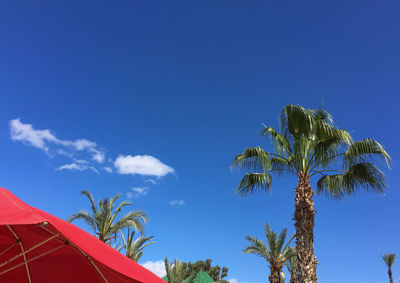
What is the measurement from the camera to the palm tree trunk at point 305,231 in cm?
1001

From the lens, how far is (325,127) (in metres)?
11.3

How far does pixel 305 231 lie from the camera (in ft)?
34.5

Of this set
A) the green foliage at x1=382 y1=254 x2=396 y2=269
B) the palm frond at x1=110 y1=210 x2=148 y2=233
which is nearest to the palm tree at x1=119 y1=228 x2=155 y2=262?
the palm frond at x1=110 y1=210 x2=148 y2=233

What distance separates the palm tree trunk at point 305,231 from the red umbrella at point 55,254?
8144mm

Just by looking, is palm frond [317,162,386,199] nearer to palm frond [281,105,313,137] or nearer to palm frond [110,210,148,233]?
palm frond [281,105,313,137]

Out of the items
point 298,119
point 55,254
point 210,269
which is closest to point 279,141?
point 298,119

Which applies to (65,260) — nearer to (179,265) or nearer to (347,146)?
(347,146)

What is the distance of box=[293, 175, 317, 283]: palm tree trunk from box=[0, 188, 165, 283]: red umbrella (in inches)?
321

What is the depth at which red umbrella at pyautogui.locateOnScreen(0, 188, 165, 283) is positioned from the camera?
2.39 meters

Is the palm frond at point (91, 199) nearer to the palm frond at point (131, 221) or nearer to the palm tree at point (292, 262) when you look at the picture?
the palm frond at point (131, 221)

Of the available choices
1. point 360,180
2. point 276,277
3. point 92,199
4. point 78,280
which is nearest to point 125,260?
point 78,280

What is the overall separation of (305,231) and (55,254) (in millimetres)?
8636

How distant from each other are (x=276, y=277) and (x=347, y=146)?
12.7 m

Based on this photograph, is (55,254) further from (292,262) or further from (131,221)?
(292,262)
